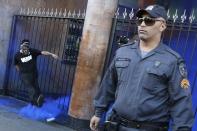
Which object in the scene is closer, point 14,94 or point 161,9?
point 161,9

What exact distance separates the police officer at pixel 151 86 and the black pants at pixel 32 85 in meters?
6.11

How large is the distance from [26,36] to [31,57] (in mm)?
1540

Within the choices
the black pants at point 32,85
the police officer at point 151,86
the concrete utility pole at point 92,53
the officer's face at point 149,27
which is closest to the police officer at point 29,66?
the black pants at point 32,85

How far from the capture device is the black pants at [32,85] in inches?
379

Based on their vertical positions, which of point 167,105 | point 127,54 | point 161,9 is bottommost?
point 167,105

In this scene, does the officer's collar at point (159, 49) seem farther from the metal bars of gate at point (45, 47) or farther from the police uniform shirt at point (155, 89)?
the metal bars of gate at point (45, 47)

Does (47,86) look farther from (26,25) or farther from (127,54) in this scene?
(127,54)

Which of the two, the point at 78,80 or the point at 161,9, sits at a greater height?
the point at 161,9

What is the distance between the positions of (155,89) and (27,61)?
6.67m

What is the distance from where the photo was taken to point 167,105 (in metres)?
3.58

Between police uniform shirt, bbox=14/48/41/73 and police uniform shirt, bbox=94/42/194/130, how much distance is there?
639 centimetres

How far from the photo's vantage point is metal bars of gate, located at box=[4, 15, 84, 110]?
426 inches

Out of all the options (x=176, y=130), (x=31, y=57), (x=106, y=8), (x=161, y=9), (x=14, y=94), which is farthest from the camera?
(x=14, y=94)

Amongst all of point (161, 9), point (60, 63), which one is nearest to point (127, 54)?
point (161, 9)
